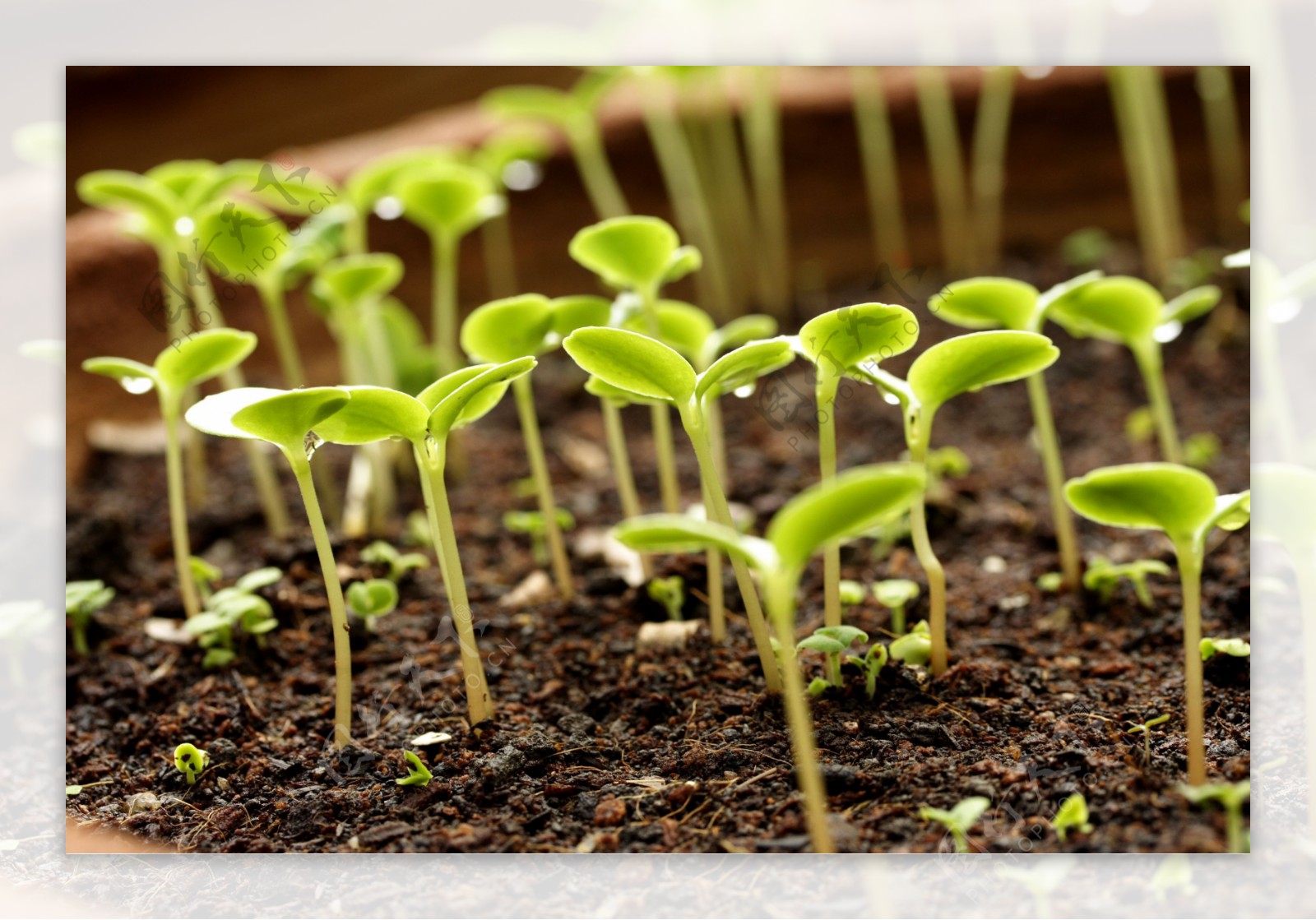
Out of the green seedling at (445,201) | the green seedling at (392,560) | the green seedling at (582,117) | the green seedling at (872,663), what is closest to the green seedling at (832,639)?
the green seedling at (872,663)

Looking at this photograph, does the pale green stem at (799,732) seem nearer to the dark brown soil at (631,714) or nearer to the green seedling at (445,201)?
the dark brown soil at (631,714)

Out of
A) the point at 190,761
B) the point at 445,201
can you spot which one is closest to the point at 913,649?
the point at 190,761

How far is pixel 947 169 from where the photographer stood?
196cm

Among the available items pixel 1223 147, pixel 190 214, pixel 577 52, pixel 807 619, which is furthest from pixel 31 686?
pixel 1223 147

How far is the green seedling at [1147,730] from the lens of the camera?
88 cm

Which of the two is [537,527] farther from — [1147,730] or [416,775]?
[1147,730]

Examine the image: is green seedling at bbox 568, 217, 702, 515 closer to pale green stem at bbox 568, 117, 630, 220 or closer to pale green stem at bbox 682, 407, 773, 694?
pale green stem at bbox 682, 407, 773, 694

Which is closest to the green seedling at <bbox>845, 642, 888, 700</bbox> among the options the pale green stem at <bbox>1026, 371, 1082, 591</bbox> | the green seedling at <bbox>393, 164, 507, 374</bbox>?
the pale green stem at <bbox>1026, 371, 1082, 591</bbox>

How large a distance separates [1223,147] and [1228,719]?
135cm

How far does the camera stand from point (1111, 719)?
95cm

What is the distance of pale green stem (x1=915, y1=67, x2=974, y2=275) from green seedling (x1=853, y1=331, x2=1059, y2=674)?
1.12 m

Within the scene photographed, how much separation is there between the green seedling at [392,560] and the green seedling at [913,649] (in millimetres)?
522

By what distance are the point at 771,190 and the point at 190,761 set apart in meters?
1.42

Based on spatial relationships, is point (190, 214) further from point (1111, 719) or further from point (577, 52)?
point (1111, 719)
